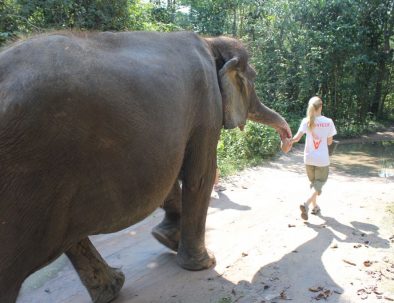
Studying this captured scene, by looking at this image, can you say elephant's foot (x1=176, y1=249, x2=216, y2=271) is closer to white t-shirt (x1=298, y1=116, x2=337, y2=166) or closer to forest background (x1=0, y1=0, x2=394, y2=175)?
white t-shirt (x1=298, y1=116, x2=337, y2=166)

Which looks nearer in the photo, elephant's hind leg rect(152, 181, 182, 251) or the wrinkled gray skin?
the wrinkled gray skin

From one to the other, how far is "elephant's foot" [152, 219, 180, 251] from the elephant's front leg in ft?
0.85

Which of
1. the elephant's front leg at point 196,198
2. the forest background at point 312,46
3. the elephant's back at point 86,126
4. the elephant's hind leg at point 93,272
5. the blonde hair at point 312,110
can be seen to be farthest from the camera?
the forest background at point 312,46

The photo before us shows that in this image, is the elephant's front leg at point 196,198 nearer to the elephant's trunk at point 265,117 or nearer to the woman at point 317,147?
the elephant's trunk at point 265,117

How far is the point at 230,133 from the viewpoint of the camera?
33.5 ft

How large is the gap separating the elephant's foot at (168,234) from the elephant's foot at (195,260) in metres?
0.27

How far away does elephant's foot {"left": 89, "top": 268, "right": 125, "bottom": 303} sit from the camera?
3.66 meters

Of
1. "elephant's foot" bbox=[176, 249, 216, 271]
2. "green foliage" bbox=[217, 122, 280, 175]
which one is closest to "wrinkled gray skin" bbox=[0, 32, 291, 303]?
"elephant's foot" bbox=[176, 249, 216, 271]

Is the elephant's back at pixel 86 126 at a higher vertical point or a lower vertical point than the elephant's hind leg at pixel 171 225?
higher

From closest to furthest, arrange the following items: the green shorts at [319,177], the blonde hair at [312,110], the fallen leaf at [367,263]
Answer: the fallen leaf at [367,263] → the green shorts at [319,177] → the blonde hair at [312,110]

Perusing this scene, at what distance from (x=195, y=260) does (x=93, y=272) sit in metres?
1.01

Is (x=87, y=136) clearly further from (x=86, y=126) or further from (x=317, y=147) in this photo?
(x=317, y=147)

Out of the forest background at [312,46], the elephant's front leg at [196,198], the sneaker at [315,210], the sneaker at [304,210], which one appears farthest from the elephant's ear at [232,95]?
the forest background at [312,46]

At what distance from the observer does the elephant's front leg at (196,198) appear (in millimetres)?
3842
